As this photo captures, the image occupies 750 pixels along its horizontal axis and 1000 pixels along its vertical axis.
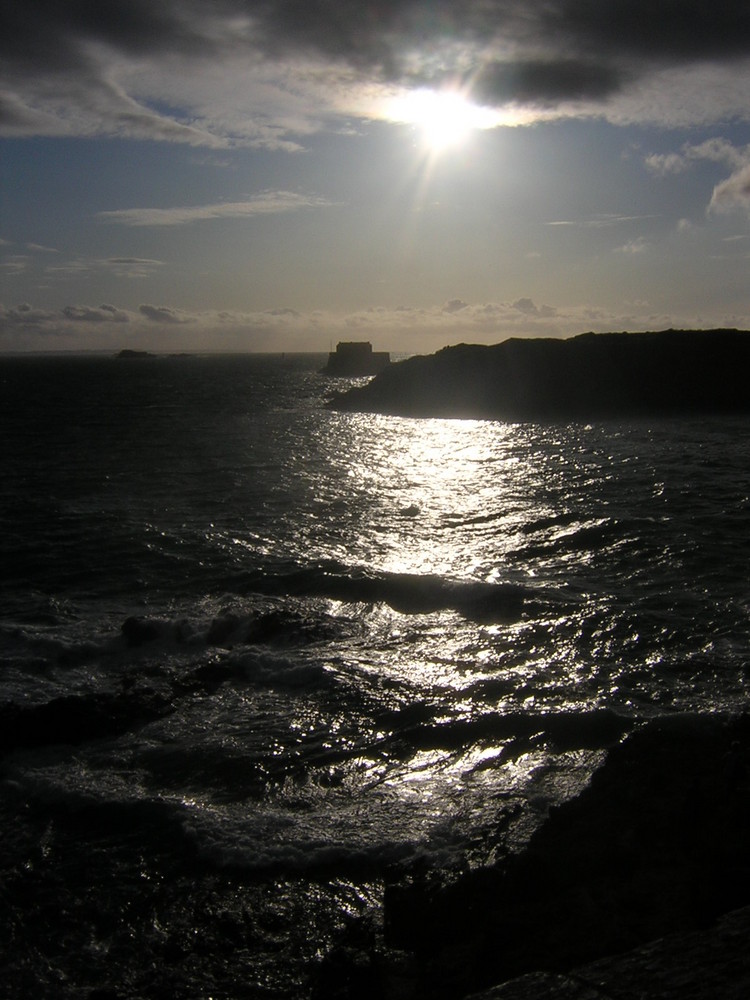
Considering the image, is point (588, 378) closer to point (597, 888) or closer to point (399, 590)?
point (399, 590)

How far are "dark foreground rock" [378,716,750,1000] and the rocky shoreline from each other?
0.5 inches

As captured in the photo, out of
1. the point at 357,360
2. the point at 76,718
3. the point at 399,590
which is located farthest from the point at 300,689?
the point at 357,360

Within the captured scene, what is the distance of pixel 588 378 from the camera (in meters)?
65.8

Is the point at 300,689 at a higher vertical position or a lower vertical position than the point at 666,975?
lower

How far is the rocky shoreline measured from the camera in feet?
20.2

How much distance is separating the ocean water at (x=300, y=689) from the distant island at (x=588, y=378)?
3394 cm

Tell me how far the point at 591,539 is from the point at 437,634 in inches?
304

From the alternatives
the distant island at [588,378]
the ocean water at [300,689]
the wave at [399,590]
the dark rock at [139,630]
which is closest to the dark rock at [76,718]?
the ocean water at [300,689]

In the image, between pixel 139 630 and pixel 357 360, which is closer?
pixel 139 630

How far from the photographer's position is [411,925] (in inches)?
290

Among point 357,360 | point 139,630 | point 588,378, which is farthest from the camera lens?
point 357,360

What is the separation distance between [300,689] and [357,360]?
131 m

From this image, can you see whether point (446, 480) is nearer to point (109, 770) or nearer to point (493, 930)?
point (109, 770)

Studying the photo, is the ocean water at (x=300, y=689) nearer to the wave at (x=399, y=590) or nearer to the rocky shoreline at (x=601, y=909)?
the wave at (x=399, y=590)
